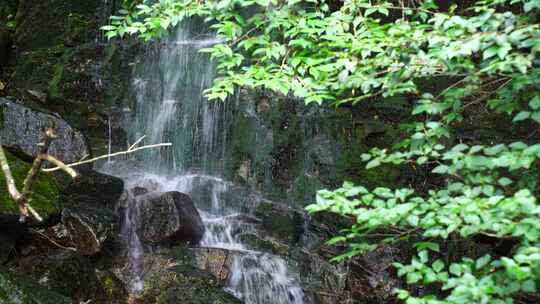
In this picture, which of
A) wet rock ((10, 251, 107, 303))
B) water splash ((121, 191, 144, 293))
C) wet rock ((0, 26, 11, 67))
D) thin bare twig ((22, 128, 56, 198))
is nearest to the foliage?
thin bare twig ((22, 128, 56, 198))

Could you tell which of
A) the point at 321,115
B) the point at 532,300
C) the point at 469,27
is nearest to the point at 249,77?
the point at 469,27

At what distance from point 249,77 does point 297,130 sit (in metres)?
5.62

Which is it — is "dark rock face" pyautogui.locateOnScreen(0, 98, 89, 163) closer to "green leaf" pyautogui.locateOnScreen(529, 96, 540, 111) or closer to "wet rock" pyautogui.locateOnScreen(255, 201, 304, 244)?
"wet rock" pyautogui.locateOnScreen(255, 201, 304, 244)

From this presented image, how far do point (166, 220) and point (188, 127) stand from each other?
3203 millimetres

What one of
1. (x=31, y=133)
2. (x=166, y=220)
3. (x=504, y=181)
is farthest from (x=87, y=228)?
(x=504, y=181)

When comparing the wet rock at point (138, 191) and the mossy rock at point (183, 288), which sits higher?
the wet rock at point (138, 191)

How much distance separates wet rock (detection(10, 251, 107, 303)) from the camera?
543cm

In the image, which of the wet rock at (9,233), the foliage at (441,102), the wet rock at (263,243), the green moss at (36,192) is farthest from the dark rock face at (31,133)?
the foliage at (441,102)

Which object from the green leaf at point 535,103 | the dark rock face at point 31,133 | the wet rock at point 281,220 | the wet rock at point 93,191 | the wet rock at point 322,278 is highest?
the green leaf at point 535,103

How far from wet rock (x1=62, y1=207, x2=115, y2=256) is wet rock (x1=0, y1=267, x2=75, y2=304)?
2464 mm

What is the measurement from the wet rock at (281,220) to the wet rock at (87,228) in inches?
101

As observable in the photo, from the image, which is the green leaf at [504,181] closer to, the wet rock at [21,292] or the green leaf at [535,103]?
the green leaf at [535,103]

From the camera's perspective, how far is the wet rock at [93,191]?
7.42 metres

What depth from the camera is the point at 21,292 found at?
3.85 meters
